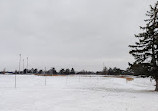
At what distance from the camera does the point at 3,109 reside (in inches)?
316

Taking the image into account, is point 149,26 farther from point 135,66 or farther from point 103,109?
point 103,109

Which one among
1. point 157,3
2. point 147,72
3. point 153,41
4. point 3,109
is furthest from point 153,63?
point 3,109

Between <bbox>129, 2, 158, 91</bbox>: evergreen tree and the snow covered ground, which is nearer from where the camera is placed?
the snow covered ground

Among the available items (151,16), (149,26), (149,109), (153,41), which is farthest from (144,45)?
(149,109)

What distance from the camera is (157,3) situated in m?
19.7

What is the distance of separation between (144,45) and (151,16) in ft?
12.0

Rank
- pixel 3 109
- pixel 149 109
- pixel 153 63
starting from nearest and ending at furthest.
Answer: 1. pixel 3 109
2. pixel 149 109
3. pixel 153 63

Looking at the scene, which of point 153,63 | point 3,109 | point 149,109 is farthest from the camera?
point 153,63

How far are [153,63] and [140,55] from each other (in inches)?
67.2

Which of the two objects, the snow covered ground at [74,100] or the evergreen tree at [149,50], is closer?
the snow covered ground at [74,100]

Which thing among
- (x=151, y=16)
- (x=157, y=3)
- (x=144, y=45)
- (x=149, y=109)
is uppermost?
(x=157, y=3)

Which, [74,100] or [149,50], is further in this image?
[149,50]

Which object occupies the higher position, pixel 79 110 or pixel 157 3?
pixel 157 3

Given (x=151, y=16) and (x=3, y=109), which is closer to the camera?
(x=3, y=109)
